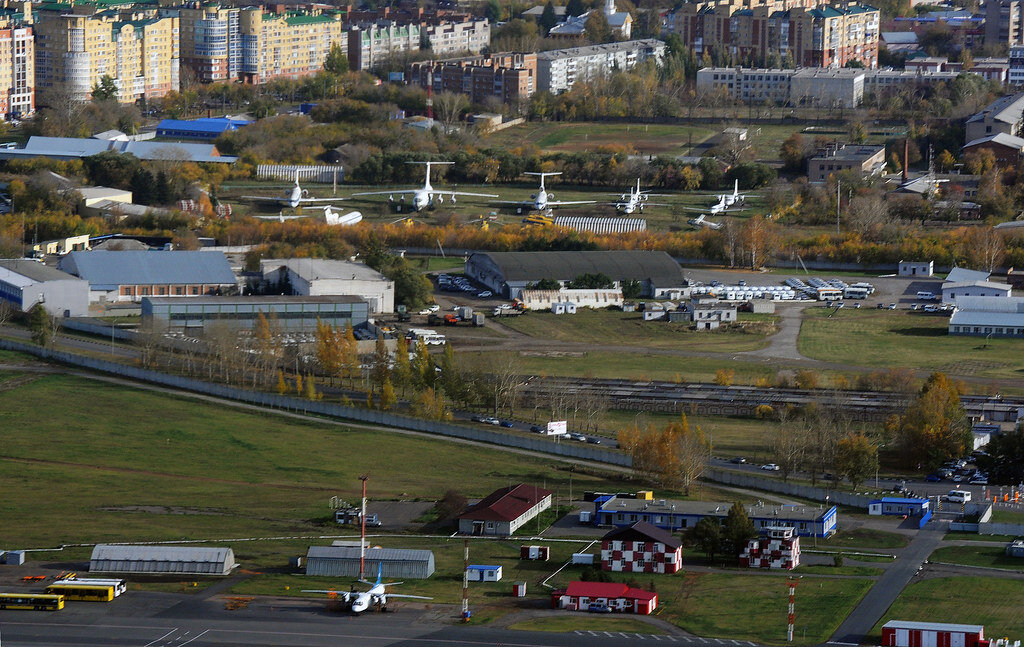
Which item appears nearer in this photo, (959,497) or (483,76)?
(959,497)

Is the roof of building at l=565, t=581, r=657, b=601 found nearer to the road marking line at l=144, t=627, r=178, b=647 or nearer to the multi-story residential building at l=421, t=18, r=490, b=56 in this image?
the road marking line at l=144, t=627, r=178, b=647

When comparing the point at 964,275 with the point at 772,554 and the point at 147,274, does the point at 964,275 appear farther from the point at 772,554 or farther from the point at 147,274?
the point at 772,554

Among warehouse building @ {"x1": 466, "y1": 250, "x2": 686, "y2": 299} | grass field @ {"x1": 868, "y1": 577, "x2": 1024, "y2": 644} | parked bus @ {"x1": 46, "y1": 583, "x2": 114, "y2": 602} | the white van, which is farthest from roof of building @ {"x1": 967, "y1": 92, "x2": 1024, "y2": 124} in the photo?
parked bus @ {"x1": 46, "y1": 583, "x2": 114, "y2": 602}

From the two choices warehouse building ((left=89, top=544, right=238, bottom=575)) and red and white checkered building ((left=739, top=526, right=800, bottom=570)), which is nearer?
warehouse building ((left=89, top=544, right=238, bottom=575))

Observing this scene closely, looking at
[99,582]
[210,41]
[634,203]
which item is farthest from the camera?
[210,41]

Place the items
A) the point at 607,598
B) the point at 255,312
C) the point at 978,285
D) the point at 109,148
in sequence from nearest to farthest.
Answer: the point at 607,598 → the point at 255,312 → the point at 978,285 → the point at 109,148

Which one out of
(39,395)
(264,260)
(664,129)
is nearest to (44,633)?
(39,395)

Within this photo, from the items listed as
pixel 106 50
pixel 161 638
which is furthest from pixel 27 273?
pixel 106 50
